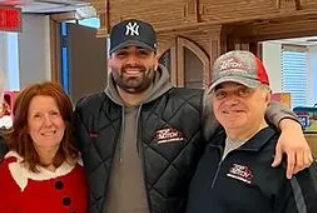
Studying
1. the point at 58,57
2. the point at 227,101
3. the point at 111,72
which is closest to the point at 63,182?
the point at 111,72

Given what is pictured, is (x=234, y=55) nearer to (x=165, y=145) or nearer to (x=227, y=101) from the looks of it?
(x=227, y=101)

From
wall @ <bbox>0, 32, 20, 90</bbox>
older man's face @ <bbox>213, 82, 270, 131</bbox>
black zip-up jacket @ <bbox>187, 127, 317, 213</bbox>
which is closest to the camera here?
black zip-up jacket @ <bbox>187, 127, 317, 213</bbox>

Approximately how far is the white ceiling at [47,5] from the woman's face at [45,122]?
338cm

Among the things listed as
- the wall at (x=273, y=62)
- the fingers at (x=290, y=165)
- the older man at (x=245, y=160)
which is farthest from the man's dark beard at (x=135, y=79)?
the wall at (x=273, y=62)

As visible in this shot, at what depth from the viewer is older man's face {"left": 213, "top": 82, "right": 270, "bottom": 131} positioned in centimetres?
164

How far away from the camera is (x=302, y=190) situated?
4.96ft

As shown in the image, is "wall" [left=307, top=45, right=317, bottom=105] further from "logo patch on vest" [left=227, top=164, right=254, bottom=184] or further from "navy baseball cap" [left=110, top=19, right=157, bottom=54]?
"logo patch on vest" [left=227, top=164, right=254, bottom=184]

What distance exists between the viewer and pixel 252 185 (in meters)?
1.59

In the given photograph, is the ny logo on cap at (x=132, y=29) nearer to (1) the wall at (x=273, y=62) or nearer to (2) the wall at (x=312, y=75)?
(1) the wall at (x=273, y=62)

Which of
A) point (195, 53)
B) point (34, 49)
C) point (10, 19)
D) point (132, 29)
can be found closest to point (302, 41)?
point (195, 53)

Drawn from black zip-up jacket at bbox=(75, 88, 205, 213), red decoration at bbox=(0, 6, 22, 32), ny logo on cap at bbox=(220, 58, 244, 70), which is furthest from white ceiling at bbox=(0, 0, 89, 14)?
ny logo on cap at bbox=(220, 58, 244, 70)

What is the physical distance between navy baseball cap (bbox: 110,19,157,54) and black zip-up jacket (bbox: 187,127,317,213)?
440mm

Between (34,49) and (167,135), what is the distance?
14.4 ft

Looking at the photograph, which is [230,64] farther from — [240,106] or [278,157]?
[278,157]
